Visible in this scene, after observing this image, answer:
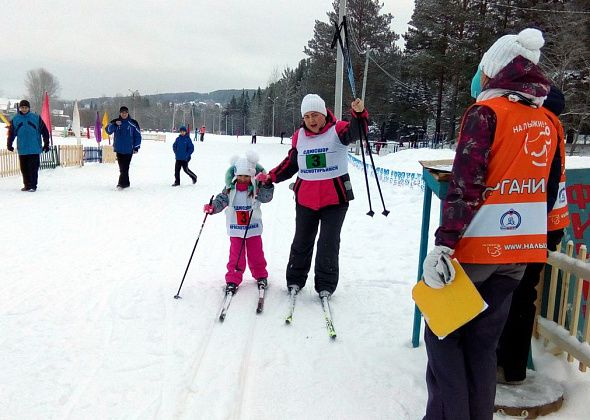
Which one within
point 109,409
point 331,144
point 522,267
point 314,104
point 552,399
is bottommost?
point 109,409

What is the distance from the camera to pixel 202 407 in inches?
105

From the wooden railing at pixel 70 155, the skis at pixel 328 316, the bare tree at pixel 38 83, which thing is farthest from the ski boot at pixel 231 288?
the bare tree at pixel 38 83

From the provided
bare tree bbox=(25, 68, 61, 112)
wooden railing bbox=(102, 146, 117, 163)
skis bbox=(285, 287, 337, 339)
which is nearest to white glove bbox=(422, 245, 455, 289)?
skis bbox=(285, 287, 337, 339)

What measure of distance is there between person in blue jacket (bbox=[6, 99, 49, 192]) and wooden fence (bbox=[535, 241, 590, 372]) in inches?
419

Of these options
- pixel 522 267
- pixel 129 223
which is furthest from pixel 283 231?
pixel 522 267

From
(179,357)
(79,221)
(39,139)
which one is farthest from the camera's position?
(39,139)

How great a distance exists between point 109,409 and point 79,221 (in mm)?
5663

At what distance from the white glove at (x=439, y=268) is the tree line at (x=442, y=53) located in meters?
22.2

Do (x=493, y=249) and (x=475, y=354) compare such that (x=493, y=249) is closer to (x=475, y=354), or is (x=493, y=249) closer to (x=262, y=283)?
(x=475, y=354)

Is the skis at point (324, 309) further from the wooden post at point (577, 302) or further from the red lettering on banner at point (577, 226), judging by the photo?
the red lettering on banner at point (577, 226)

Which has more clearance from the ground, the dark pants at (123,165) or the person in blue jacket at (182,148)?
the person in blue jacket at (182,148)

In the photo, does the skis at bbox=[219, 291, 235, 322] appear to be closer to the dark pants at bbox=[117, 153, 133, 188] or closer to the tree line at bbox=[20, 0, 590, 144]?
the dark pants at bbox=[117, 153, 133, 188]

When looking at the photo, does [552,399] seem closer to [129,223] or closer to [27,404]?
[27,404]

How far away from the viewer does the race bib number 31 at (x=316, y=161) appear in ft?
13.6
